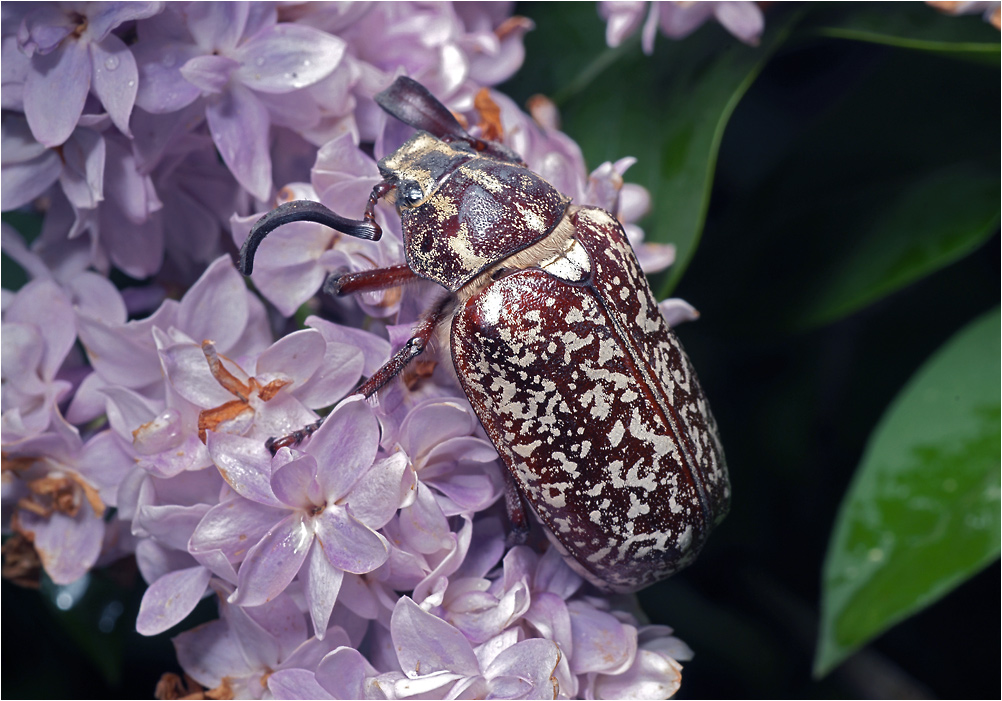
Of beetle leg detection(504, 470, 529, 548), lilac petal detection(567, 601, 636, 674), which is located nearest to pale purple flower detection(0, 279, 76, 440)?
beetle leg detection(504, 470, 529, 548)

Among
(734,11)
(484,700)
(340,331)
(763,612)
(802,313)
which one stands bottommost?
(763,612)

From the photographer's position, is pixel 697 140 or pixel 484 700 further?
pixel 697 140

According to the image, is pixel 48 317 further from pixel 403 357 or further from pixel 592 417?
pixel 592 417

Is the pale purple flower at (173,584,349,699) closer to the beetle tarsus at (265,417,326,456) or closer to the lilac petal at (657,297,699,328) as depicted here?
the beetle tarsus at (265,417,326,456)

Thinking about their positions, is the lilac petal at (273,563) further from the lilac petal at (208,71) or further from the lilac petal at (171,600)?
the lilac petal at (208,71)

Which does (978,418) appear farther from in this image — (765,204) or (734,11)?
(734,11)

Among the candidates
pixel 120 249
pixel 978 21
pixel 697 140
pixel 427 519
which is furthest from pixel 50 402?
pixel 978 21

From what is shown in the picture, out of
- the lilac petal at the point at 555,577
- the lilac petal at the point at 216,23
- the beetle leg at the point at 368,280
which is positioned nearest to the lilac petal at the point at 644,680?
the lilac petal at the point at 555,577

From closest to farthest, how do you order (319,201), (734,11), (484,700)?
(484,700) → (319,201) → (734,11)
